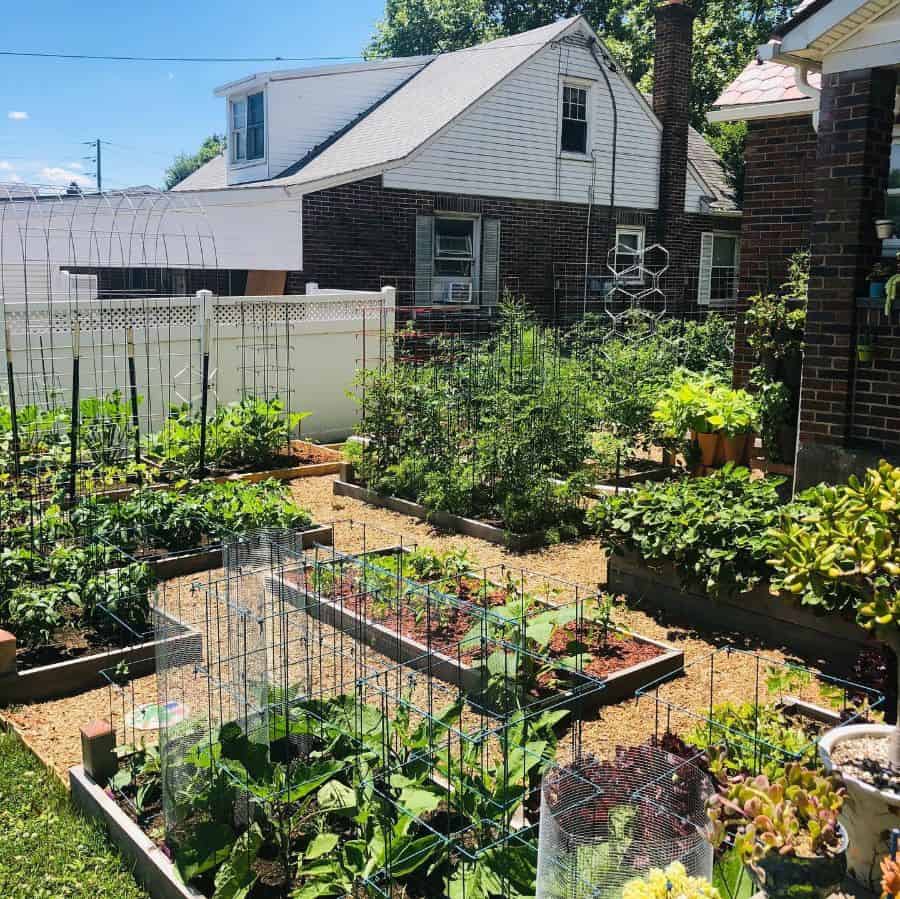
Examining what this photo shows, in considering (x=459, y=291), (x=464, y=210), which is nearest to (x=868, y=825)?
(x=459, y=291)

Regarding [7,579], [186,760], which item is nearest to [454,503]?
[7,579]

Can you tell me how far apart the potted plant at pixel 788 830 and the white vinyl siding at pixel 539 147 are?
15.4m

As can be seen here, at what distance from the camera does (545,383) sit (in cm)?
977

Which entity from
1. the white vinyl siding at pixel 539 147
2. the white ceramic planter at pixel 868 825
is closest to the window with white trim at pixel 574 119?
the white vinyl siding at pixel 539 147

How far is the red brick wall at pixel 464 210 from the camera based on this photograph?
1661cm

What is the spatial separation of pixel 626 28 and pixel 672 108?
59.1ft

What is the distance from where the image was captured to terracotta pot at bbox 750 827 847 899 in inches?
109

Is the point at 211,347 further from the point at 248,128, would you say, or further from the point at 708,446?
the point at 248,128

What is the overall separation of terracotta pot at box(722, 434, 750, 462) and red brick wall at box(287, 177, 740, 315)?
868 cm

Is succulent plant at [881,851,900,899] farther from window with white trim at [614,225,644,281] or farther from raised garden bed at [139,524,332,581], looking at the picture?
window with white trim at [614,225,644,281]

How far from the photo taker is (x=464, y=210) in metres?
18.6

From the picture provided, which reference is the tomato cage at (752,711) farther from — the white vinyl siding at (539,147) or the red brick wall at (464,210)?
the white vinyl siding at (539,147)

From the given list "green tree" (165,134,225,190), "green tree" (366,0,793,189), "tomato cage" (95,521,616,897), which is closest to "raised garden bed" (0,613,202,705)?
"tomato cage" (95,521,616,897)

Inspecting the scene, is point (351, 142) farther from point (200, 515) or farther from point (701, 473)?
point (200, 515)
